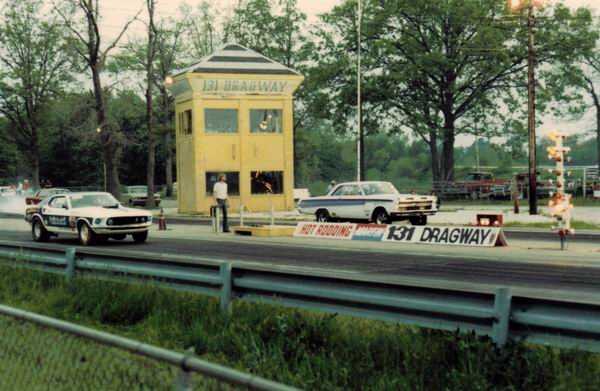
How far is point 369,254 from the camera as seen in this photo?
18609 millimetres

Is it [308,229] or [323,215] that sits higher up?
[323,215]

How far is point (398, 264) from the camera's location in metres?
16.2

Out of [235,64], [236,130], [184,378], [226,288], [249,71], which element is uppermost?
[235,64]

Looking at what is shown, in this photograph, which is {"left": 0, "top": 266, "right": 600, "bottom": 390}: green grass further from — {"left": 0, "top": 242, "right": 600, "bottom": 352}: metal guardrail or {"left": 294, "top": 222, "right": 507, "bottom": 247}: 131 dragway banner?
{"left": 294, "top": 222, "right": 507, "bottom": 247}: 131 dragway banner

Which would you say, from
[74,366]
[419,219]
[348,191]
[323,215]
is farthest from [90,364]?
[323,215]

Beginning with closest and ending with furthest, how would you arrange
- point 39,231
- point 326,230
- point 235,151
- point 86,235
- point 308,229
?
1. point 86,235
2. point 39,231
3. point 326,230
4. point 308,229
5. point 235,151

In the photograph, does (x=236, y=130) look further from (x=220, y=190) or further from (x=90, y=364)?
(x=90, y=364)

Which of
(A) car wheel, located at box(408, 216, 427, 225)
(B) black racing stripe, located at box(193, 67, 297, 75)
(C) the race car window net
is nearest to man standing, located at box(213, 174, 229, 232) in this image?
(C) the race car window net

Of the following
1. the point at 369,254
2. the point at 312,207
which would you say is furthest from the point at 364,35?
the point at 369,254

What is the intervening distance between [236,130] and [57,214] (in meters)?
22.2

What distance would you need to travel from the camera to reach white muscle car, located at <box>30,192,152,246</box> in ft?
71.7

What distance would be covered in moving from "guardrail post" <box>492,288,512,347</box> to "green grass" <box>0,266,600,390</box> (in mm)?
89

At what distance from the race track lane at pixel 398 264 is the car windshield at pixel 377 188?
8094mm

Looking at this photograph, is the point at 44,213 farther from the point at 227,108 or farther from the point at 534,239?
the point at 227,108
